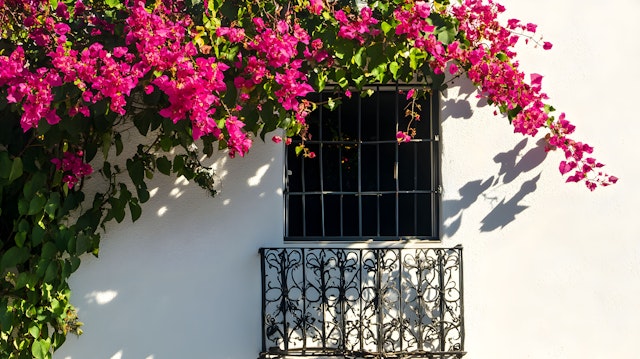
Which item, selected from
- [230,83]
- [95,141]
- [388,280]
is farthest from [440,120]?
[95,141]

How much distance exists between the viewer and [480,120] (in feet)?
15.4

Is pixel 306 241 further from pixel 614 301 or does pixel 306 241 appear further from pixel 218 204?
pixel 614 301

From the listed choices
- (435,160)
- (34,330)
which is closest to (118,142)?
(34,330)

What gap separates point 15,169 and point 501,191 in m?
2.63

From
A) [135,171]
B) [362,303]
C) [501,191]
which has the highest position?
[135,171]

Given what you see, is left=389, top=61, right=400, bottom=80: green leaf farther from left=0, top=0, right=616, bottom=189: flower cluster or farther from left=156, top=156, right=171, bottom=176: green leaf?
left=156, top=156, right=171, bottom=176: green leaf

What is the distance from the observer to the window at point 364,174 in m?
4.75

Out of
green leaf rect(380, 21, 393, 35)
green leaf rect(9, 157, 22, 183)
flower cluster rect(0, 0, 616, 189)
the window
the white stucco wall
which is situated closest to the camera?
flower cluster rect(0, 0, 616, 189)

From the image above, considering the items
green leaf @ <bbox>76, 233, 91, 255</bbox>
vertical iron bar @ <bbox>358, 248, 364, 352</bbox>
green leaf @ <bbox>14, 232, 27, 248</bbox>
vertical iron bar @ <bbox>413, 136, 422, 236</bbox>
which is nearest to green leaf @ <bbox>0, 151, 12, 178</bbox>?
green leaf @ <bbox>14, 232, 27, 248</bbox>

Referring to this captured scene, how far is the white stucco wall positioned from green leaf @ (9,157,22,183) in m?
0.69

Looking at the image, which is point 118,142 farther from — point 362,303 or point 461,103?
point 461,103

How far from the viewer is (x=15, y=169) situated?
422cm

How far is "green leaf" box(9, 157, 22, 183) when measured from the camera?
166 inches

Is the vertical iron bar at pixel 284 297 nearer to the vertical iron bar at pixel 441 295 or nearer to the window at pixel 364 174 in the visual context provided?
the window at pixel 364 174
